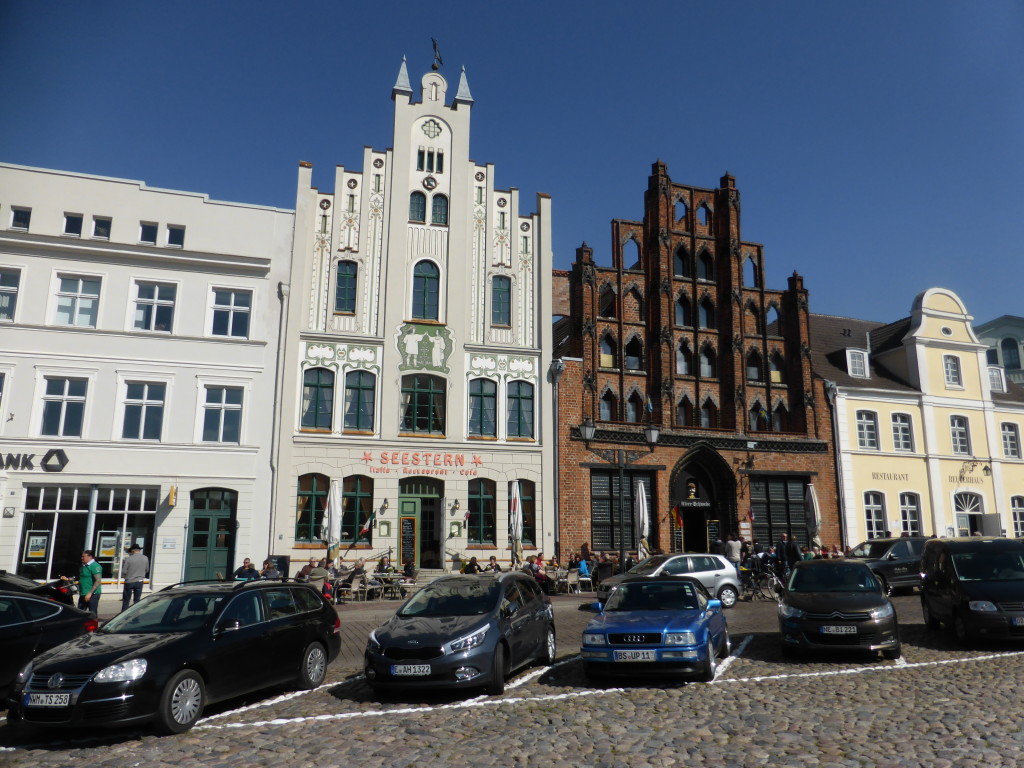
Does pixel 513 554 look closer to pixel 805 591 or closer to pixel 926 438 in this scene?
pixel 805 591

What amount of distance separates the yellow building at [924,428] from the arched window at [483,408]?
1483 cm

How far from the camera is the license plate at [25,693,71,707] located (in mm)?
7688

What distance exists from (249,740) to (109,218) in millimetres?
22070

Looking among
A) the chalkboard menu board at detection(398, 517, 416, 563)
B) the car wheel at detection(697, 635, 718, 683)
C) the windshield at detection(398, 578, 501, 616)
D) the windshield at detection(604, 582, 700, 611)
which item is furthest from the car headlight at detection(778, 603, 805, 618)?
the chalkboard menu board at detection(398, 517, 416, 563)

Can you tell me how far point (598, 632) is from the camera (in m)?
10.3

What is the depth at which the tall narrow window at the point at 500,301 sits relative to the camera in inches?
1127

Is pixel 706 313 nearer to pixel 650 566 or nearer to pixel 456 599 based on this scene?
pixel 650 566

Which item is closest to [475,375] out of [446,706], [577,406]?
[577,406]

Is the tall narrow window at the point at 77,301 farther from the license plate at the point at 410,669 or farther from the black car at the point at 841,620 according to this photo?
the black car at the point at 841,620

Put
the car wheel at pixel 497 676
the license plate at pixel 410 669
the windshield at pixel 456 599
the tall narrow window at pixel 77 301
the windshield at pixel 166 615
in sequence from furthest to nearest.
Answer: the tall narrow window at pixel 77 301, the windshield at pixel 456 599, the car wheel at pixel 497 676, the license plate at pixel 410 669, the windshield at pixel 166 615

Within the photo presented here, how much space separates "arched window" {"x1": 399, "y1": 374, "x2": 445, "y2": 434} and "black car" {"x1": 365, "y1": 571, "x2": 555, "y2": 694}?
50.7 feet

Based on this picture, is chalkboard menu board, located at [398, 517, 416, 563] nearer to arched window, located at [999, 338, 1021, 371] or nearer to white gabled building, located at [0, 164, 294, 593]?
white gabled building, located at [0, 164, 294, 593]

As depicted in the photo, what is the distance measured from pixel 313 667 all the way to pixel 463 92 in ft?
82.7

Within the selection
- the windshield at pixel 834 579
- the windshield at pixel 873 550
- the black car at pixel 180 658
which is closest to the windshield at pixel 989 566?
the windshield at pixel 834 579
